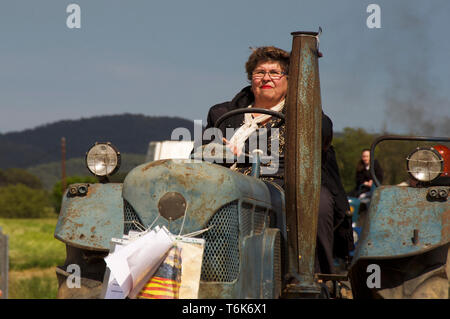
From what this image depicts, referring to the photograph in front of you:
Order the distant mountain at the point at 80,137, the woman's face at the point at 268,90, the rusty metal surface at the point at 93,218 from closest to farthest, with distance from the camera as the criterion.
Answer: the rusty metal surface at the point at 93,218, the woman's face at the point at 268,90, the distant mountain at the point at 80,137

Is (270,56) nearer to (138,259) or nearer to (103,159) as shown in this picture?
(103,159)

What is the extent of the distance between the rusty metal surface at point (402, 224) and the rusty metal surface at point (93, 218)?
140 centimetres

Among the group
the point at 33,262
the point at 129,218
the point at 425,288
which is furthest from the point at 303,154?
the point at 33,262

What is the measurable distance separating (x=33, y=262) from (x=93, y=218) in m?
17.6

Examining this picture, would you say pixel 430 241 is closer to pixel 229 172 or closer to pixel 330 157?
pixel 330 157

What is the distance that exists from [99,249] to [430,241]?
5.97 feet

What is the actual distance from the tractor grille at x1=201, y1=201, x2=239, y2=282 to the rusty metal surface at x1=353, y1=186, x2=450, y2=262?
1203 mm

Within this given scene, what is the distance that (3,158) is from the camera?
15738cm

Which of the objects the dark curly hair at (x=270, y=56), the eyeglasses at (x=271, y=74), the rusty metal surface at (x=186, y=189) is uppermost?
the dark curly hair at (x=270, y=56)

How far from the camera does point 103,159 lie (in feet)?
15.0

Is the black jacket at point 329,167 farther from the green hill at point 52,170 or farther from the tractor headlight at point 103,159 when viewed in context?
the green hill at point 52,170

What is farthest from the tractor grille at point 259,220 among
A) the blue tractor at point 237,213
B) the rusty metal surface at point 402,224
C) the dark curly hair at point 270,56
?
the dark curly hair at point 270,56

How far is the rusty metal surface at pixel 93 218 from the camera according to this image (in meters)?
4.37

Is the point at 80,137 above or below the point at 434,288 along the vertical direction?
below
